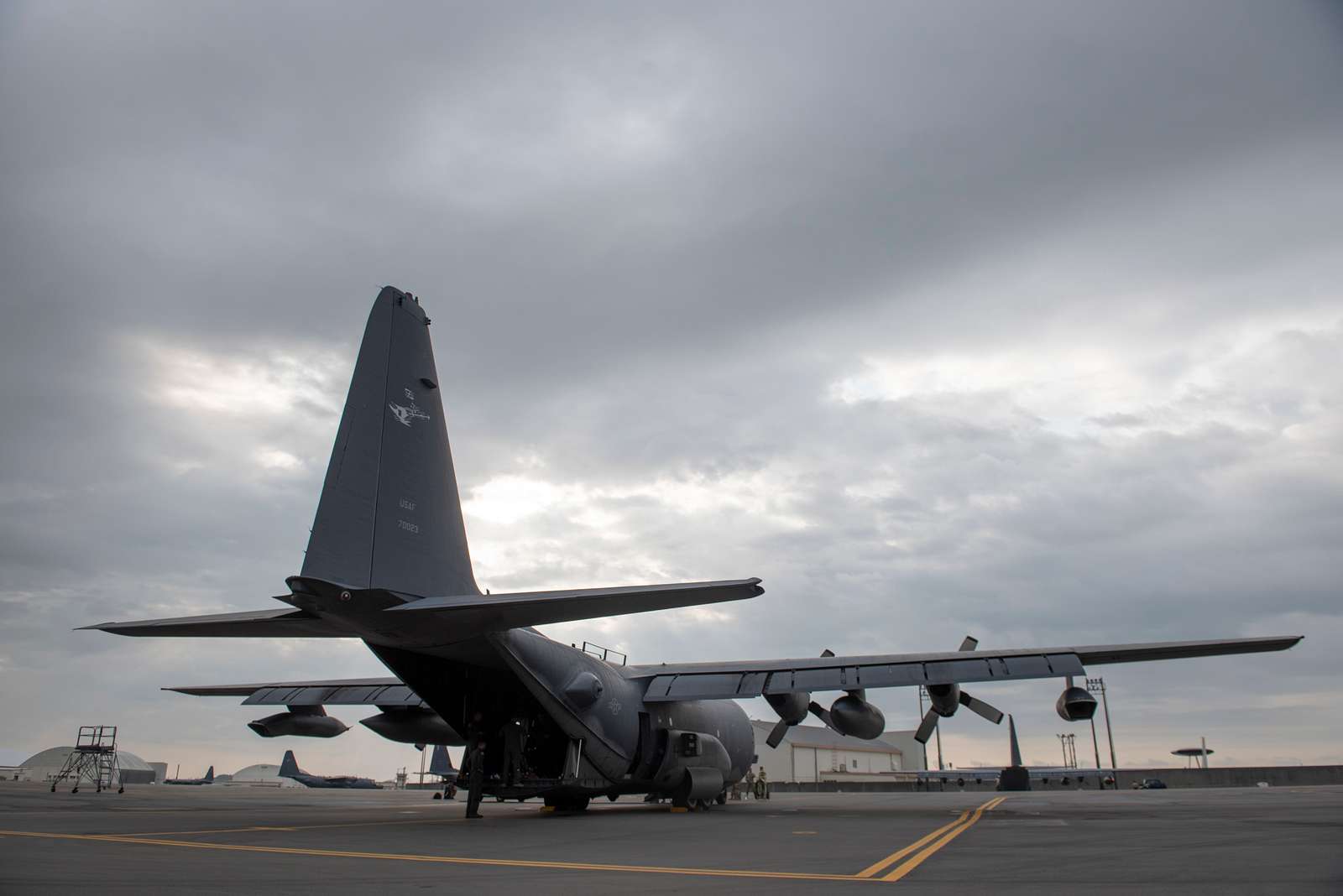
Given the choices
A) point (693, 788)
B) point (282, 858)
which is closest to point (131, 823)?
point (282, 858)

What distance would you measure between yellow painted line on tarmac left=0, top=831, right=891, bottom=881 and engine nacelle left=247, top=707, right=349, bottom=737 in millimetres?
11159

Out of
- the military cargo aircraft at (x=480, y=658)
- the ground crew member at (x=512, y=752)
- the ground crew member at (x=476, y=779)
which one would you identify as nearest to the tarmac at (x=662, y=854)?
the ground crew member at (x=476, y=779)

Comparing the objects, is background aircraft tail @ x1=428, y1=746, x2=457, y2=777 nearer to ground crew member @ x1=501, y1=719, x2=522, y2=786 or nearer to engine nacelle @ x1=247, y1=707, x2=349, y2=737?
engine nacelle @ x1=247, y1=707, x2=349, y2=737

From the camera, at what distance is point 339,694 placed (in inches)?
888

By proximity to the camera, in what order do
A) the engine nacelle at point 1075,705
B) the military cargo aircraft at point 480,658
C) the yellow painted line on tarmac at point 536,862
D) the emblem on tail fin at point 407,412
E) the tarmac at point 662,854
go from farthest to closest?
the engine nacelle at point 1075,705 < the emblem on tail fin at point 407,412 < the military cargo aircraft at point 480,658 < the yellow painted line on tarmac at point 536,862 < the tarmac at point 662,854

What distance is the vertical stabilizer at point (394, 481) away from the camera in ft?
42.5

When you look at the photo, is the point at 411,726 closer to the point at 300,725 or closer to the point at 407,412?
the point at 300,725

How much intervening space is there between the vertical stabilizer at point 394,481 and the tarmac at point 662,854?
382cm

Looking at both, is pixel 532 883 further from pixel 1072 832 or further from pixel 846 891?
pixel 1072 832

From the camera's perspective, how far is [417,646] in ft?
48.4

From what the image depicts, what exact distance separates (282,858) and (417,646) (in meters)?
5.85

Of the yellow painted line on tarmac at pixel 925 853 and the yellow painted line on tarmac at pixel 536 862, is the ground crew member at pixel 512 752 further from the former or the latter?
the yellow painted line on tarmac at pixel 925 853

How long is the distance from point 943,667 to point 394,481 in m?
12.6

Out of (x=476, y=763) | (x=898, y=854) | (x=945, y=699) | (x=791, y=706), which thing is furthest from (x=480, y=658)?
(x=945, y=699)
